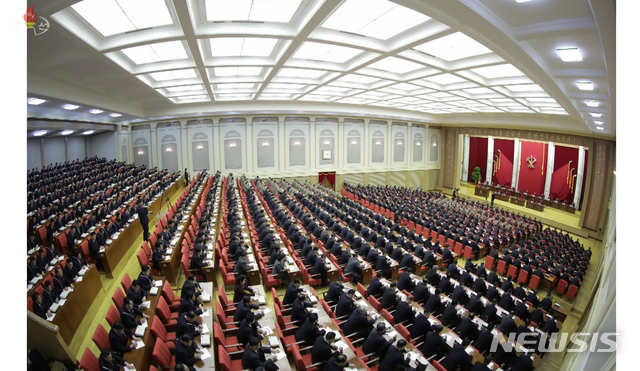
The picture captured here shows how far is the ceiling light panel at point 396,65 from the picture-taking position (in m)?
9.90

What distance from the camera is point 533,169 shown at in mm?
24219

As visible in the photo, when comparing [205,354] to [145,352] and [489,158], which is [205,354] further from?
[489,158]

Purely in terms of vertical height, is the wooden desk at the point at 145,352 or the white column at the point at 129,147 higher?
the white column at the point at 129,147

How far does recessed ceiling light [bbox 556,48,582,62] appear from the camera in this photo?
18.9 feet

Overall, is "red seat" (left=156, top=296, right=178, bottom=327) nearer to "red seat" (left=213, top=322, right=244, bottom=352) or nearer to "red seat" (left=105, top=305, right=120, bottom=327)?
"red seat" (left=105, top=305, right=120, bottom=327)

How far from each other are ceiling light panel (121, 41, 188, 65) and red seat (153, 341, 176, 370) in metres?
7.13

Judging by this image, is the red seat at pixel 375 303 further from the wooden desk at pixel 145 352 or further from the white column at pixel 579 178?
the white column at pixel 579 178

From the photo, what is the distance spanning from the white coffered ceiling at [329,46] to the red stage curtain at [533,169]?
37.8ft

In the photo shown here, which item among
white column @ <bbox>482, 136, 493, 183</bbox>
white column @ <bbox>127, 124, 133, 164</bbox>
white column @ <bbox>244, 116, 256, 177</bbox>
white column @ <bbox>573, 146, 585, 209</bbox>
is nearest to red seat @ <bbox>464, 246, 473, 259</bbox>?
Answer: white column @ <bbox>573, 146, 585, 209</bbox>

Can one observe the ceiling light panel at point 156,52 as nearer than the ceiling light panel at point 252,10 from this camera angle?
No

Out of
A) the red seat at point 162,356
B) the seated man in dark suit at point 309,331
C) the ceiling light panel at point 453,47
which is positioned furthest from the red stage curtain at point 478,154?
the red seat at point 162,356

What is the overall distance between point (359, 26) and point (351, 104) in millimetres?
14477

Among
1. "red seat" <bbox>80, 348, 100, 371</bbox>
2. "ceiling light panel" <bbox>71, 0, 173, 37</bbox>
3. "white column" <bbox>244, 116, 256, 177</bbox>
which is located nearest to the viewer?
"red seat" <bbox>80, 348, 100, 371</bbox>

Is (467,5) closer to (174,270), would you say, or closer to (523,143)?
(174,270)
